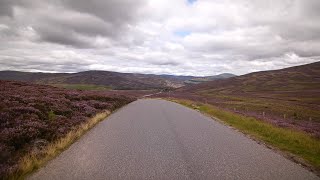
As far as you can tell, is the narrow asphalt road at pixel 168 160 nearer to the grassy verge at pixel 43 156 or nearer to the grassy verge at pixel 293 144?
the grassy verge at pixel 43 156

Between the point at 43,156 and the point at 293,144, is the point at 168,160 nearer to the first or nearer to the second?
the point at 43,156

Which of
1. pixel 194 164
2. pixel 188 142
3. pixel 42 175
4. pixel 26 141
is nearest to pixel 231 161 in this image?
pixel 194 164

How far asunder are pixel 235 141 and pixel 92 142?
6.58 metres

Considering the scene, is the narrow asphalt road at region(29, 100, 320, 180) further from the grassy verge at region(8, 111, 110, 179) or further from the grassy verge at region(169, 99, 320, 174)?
the grassy verge at region(169, 99, 320, 174)

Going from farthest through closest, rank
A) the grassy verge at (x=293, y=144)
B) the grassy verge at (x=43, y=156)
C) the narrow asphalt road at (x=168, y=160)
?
1. the grassy verge at (x=293, y=144)
2. the narrow asphalt road at (x=168, y=160)
3. the grassy verge at (x=43, y=156)

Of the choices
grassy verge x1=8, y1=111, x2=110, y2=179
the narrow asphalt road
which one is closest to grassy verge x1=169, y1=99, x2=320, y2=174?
the narrow asphalt road

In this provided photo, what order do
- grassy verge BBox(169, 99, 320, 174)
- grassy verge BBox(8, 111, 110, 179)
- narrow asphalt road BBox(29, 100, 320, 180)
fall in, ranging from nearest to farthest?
1. grassy verge BBox(8, 111, 110, 179)
2. narrow asphalt road BBox(29, 100, 320, 180)
3. grassy verge BBox(169, 99, 320, 174)

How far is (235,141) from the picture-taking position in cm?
1495

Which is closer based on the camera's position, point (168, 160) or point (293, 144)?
point (168, 160)

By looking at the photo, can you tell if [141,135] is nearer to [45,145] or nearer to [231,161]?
[45,145]

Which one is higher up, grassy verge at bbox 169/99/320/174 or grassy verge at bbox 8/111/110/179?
grassy verge at bbox 8/111/110/179

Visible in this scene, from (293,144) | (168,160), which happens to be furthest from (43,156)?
(293,144)

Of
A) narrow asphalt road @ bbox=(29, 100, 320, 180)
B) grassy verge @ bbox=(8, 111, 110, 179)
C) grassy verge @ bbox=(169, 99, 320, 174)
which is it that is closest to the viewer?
grassy verge @ bbox=(8, 111, 110, 179)

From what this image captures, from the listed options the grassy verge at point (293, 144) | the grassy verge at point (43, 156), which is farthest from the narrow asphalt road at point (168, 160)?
the grassy verge at point (293, 144)
